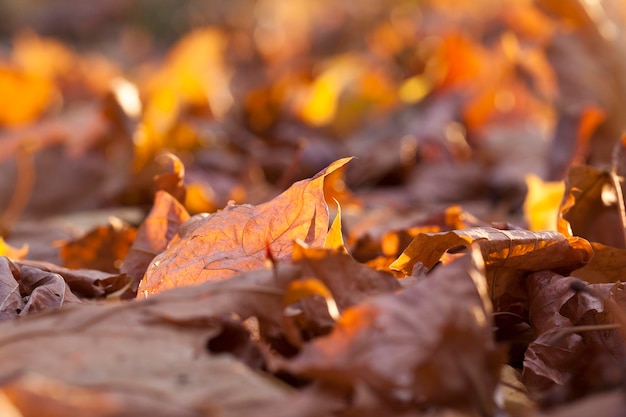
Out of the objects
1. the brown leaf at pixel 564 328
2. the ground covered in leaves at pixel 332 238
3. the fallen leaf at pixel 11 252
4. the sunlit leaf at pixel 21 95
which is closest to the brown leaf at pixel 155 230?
the ground covered in leaves at pixel 332 238

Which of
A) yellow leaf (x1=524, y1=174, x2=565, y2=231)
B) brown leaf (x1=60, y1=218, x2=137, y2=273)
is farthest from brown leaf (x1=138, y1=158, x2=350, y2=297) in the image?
yellow leaf (x1=524, y1=174, x2=565, y2=231)

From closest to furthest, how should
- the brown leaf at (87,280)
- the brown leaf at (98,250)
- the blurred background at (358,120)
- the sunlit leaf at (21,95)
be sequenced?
1. the brown leaf at (87,280)
2. the brown leaf at (98,250)
3. the blurred background at (358,120)
4. the sunlit leaf at (21,95)

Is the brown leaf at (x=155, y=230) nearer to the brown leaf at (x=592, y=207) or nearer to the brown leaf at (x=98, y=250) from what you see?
the brown leaf at (x=98, y=250)

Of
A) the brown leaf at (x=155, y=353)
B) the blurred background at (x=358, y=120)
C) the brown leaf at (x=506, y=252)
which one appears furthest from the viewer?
the blurred background at (x=358, y=120)

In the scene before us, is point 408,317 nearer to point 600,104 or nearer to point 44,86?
point 600,104

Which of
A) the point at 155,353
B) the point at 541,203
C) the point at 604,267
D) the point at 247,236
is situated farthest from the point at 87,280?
the point at 541,203

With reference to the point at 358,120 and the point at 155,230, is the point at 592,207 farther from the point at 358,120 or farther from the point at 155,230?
the point at 358,120

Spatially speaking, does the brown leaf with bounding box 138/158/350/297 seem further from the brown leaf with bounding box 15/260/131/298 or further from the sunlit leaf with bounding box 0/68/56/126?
the sunlit leaf with bounding box 0/68/56/126

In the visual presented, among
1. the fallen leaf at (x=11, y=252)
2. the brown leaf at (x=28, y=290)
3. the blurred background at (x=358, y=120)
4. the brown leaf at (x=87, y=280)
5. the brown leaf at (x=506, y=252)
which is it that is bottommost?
the blurred background at (x=358, y=120)
